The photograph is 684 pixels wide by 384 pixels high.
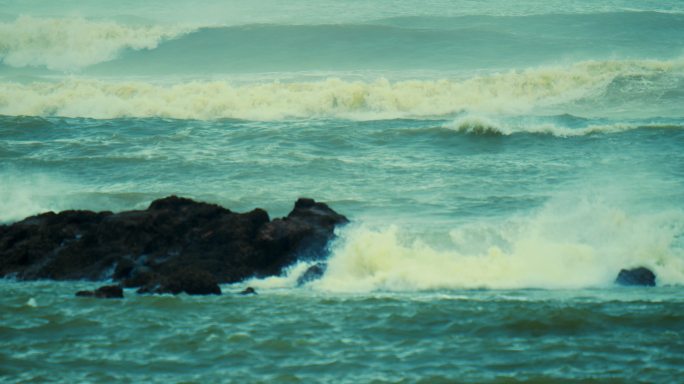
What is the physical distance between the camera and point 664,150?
22516 mm

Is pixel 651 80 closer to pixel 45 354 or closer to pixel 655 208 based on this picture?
pixel 655 208

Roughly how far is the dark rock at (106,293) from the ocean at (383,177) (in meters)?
0.15

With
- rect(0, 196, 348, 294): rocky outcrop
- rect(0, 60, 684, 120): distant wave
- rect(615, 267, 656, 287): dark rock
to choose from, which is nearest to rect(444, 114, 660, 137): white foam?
rect(0, 60, 684, 120): distant wave

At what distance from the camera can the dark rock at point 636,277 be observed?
13.8 meters

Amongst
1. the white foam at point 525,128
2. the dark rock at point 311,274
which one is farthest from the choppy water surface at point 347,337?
the white foam at point 525,128

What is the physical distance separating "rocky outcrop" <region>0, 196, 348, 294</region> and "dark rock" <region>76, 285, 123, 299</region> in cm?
69

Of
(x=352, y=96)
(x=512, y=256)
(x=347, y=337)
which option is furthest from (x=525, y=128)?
(x=347, y=337)

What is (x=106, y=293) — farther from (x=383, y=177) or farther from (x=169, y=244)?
(x=383, y=177)

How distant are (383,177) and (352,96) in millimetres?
9474

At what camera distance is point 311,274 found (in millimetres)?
13797

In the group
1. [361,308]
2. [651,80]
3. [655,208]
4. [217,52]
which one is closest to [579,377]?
[361,308]

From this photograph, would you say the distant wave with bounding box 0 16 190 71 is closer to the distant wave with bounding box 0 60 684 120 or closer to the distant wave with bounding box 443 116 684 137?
the distant wave with bounding box 0 60 684 120

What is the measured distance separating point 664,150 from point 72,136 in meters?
13.0

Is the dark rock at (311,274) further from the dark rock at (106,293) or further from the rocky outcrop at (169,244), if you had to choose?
the dark rock at (106,293)
